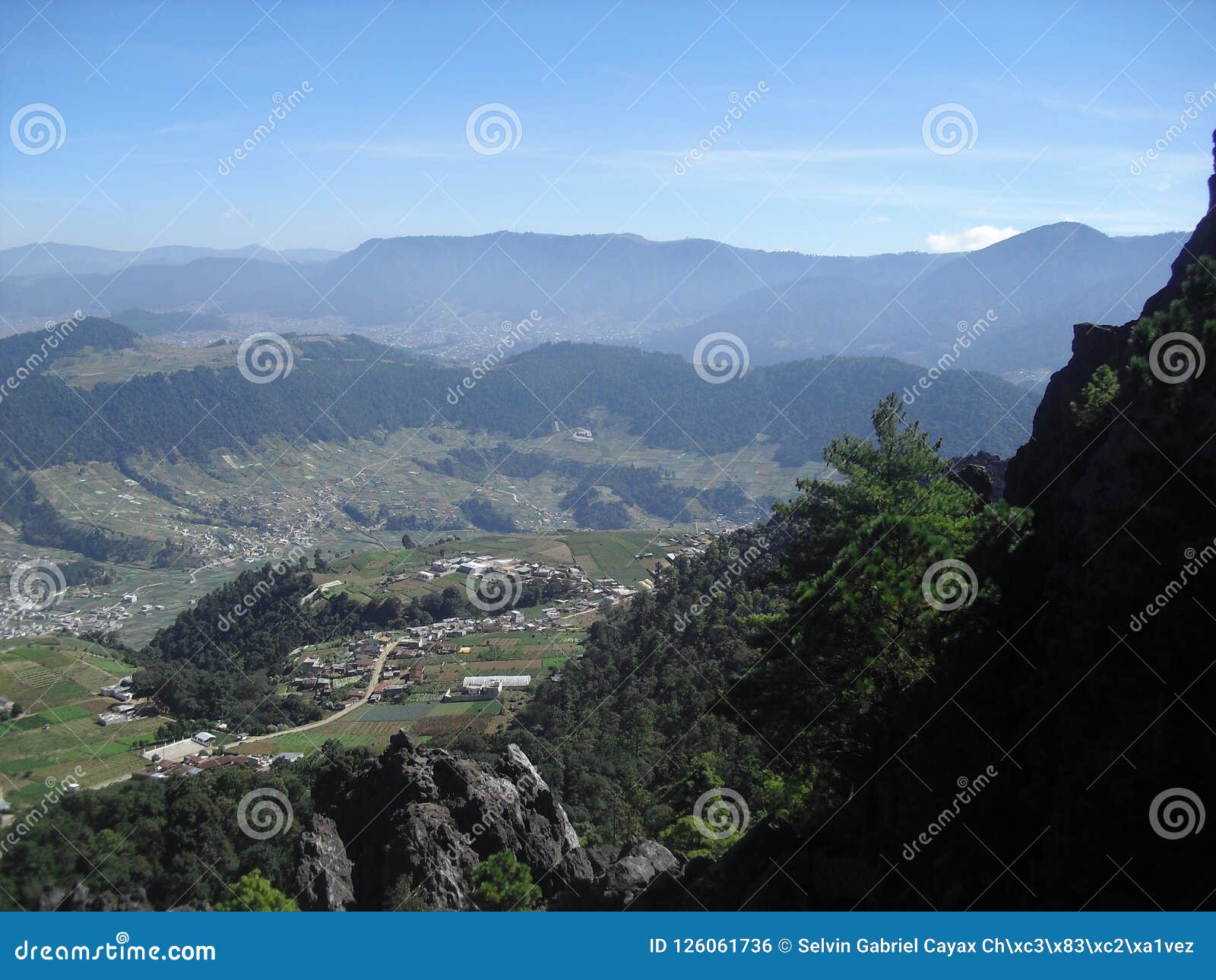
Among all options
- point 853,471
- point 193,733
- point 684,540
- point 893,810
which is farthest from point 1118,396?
point 684,540

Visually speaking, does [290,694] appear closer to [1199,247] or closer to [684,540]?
[1199,247]

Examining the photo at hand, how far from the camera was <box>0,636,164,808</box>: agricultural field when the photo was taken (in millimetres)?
30031

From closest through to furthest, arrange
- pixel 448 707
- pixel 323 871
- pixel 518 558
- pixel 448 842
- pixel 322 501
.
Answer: pixel 323 871 → pixel 448 842 → pixel 448 707 → pixel 518 558 → pixel 322 501

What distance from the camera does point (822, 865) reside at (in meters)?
11.0

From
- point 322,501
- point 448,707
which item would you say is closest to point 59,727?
point 448,707

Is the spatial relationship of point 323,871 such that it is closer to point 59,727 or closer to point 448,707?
point 448,707

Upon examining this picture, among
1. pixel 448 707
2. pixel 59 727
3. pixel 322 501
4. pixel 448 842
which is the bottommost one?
pixel 322 501

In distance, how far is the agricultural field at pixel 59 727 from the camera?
98.5 ft

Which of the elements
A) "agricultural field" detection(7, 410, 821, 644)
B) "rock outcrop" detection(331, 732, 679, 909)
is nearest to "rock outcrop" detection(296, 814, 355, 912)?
"rock outcrop" detection(331, 732, 679, 909)

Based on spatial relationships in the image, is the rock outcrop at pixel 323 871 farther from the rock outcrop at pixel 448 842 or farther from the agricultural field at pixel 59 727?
the agricultural field at pixel 59 727

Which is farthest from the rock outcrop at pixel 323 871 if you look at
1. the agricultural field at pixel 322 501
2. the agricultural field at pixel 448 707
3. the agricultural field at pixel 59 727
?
the agricultural field at pixel 322 501

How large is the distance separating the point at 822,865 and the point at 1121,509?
5.82 meters

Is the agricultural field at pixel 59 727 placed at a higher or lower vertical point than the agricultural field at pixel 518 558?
lower

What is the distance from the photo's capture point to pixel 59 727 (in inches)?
1401
